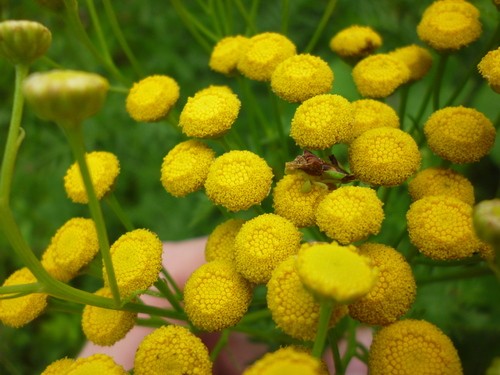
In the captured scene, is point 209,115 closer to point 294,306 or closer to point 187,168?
point 187,168

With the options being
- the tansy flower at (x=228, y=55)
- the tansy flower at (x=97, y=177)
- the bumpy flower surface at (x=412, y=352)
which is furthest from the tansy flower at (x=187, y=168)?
the bumpy flower surface at (x=412, y=352)

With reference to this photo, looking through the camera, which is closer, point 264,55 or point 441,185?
point 441,185

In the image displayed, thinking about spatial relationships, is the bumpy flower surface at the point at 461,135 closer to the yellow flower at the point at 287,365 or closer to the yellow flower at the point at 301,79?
the yellow flower at the point at 301,79

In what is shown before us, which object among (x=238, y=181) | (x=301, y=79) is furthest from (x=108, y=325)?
(x=301, y=79)

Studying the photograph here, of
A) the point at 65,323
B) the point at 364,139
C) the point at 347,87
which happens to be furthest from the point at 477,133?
the point at 65,323

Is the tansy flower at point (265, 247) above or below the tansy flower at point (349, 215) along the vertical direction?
below

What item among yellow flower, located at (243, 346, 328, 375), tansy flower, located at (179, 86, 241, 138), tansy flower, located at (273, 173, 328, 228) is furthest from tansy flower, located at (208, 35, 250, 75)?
yellow flower, located at (243, 346, 328, 375)
